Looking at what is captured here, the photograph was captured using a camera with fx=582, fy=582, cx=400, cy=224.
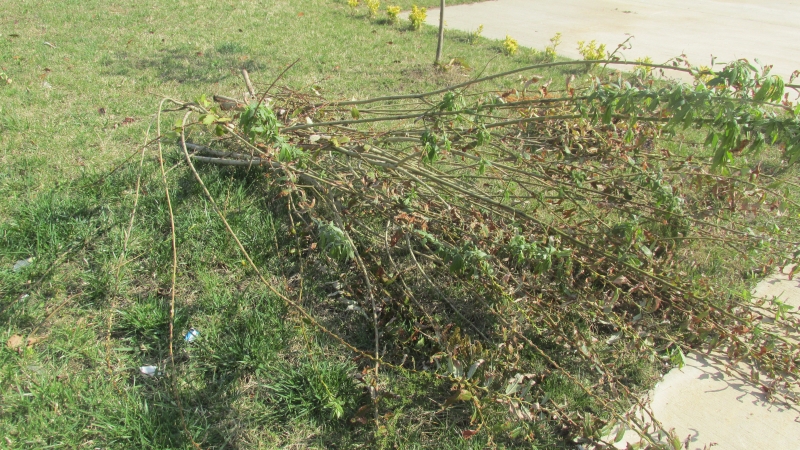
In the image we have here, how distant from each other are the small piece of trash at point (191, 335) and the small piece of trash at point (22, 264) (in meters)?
0.91

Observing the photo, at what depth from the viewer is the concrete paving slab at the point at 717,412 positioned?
2668 millimetres

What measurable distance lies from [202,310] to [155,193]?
97 centimetres

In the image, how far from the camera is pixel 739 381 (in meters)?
3.05

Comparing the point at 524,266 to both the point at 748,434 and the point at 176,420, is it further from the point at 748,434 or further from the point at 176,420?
the point at 176,420

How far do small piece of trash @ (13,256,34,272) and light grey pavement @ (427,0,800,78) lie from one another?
7394 millimetres

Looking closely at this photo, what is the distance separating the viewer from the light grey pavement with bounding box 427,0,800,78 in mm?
8836

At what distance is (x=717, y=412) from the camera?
111 inches

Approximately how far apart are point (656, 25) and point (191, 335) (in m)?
10.6

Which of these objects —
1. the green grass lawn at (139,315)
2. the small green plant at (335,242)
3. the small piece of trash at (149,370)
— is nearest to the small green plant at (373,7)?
the green grass lawn at (139,315)

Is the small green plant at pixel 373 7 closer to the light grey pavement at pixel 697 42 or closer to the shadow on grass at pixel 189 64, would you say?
the light grey pavement at pixel 697 42

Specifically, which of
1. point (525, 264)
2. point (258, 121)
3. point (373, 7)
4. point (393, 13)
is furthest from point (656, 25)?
point (258, 121)

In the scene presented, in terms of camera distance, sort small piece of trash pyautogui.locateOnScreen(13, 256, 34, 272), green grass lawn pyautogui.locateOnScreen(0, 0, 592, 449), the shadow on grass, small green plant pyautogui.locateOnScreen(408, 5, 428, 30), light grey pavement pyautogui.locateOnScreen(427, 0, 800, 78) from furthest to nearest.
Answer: light grey pavement pyautogui.locateOnScreen(427, 0, 800, 78) < small green plant pyautogui.locateOnScreen(408, 5, 428, 30) < the shadow on grass < small piece of trash pyautogui.locateOnScreen(13, 256, 34, 272) < green grass lawn pyautogui.locateOnScreen(0, 0, 592, 449)

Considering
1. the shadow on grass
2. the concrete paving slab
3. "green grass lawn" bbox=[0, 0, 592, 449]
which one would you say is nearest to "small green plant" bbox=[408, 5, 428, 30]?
the shadow on grass

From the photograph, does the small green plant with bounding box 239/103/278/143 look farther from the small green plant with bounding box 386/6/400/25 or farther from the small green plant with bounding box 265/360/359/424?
the small green plant with bounding box 386/6/400/25
